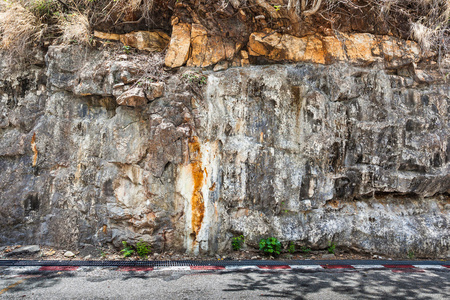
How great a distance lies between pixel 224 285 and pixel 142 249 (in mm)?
1649

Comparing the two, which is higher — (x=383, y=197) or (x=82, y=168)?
(x=82, y=168)

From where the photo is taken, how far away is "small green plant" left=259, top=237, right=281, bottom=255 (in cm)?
517

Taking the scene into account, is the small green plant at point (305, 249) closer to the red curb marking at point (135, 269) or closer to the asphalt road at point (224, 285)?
the asphalt road at point (224, 285)

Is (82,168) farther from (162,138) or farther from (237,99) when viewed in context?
(237,99)

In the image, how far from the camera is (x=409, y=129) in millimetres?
5934

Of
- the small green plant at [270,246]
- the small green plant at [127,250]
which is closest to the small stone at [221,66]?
the small green plant at [270,246]

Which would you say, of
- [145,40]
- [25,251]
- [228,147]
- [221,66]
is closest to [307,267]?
[228,147]

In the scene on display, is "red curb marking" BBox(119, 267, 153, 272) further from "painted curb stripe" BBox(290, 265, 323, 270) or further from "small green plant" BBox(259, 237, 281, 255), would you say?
"painted curb stripe" BBox(290, 265, 323, 270)

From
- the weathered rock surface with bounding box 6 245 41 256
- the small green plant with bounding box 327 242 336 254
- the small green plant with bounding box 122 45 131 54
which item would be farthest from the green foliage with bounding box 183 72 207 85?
the weathered rock surface with bounding box 6 245 41 256

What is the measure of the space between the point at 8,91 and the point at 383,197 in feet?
23.5

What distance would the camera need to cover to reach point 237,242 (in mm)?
5262

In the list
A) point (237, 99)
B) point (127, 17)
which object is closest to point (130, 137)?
point (237, 99)

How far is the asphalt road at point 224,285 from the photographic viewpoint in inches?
143

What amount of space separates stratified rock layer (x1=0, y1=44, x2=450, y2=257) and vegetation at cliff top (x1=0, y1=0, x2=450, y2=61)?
20.1 inches
